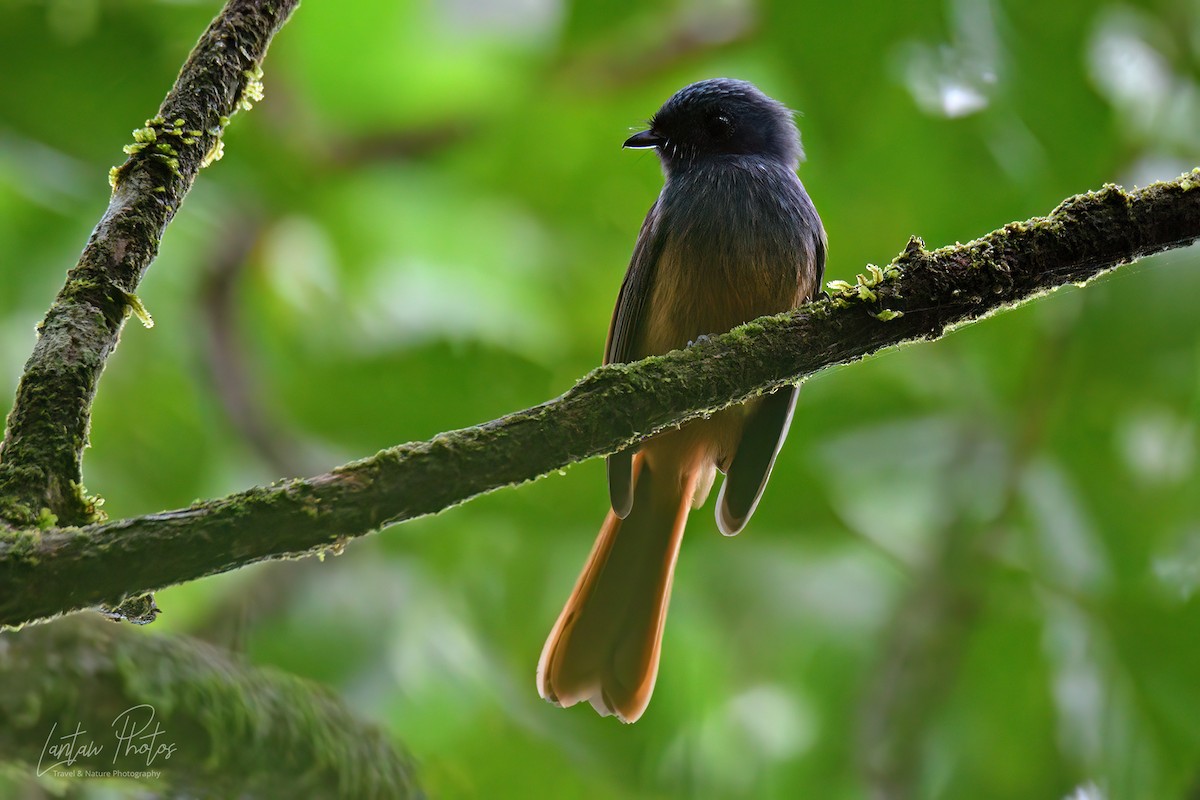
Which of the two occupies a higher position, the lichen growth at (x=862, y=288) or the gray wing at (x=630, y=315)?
the gray wing at (x=630, y=315)

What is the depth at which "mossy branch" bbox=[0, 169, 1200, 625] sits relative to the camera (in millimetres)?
1274

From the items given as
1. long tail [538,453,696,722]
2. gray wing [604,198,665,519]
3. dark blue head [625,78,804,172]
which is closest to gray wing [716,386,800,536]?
long tail [538,453,696,722]

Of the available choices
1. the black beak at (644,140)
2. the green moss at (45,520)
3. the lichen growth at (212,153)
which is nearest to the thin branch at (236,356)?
the black beak at (644,140)

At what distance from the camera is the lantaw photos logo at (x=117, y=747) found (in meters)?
1.87

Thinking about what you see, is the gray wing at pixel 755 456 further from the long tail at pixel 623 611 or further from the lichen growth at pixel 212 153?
the lichen growth at pixel 212 153

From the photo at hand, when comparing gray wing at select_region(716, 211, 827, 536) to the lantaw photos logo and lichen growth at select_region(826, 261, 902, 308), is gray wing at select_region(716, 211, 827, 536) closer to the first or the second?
lichen growth at select_region(826, 261, 902, 308)

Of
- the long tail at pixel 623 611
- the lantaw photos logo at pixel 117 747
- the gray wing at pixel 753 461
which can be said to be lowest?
the lantaw photos logo at pixel 117 747

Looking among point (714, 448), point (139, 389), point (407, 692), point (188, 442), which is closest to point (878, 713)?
point (714, 448)

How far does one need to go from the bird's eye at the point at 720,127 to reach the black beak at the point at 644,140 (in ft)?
0.52

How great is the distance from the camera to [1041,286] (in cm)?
198

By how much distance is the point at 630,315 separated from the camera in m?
3.12

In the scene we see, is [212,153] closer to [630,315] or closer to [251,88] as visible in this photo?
[251,88]

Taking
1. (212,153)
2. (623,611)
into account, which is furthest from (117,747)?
(623,611)

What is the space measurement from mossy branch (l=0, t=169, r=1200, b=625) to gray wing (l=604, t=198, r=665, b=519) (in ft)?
3.76
